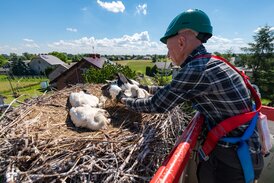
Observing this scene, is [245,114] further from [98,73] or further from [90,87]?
[98,73]

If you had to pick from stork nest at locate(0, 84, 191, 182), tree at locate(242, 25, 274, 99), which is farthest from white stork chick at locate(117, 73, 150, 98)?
tree at locate(242, 25, 274, 99)

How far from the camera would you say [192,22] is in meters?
1.83

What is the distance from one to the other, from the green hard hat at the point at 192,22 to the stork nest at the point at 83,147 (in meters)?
1.21

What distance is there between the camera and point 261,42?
31.2 metres

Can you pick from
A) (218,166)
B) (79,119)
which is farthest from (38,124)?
(218,166)

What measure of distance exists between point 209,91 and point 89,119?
5.48 feet

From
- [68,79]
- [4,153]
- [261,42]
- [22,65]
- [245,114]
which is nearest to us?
[245,114]

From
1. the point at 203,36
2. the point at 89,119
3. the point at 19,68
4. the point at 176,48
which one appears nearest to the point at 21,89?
the point at 89,119

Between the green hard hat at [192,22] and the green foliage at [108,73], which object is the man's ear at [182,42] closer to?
the green hard hat at [192,22]

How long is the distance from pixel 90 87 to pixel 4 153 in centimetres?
222

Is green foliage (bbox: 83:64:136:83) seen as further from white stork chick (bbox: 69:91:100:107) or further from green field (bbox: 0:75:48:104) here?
white stork chick (bbox: 69:91:100:107)

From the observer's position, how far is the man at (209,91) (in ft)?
5.56

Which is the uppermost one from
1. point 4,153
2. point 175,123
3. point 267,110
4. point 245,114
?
point 245,114

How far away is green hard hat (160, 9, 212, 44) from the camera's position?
184cm
